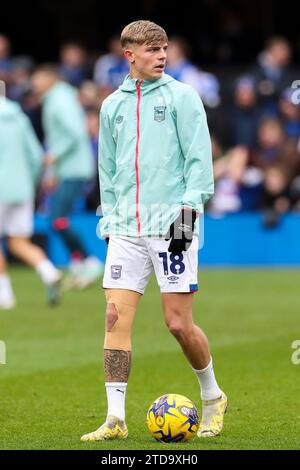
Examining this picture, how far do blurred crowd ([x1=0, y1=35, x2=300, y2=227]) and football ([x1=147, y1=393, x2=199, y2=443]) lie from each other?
1177 centimetres

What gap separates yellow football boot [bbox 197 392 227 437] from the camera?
7562mm

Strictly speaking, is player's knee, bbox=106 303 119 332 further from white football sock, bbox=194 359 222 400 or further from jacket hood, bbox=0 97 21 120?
jacket hood, bbox=0 97 21 120

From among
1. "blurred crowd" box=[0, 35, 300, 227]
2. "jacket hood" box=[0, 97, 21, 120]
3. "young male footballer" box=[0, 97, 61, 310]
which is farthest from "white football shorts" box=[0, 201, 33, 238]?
"blurred crowd" box=[0, 35, 300, 227]

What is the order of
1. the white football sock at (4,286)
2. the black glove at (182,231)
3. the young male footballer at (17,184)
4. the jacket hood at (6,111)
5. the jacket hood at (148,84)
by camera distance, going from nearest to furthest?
the black glove at (182,231)
the jacket hood at (148,84)
the white football sock at (4,286)
the young male footballer at (17,184)
the jacket hood at (6,111)

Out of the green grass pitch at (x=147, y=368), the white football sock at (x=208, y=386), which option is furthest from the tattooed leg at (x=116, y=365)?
the white football sock at (x=208, y=386)

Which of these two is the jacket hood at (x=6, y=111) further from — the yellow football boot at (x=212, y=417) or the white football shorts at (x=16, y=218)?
the yellow football boot at (x=212, y=417)

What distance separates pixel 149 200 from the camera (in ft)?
24.4

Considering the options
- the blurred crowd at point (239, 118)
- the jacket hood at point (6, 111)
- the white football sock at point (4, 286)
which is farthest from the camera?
the blurred crowd at point (239, 118)

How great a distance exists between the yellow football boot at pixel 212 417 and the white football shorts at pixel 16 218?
7675 mm

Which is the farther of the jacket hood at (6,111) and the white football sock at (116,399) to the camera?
the jacket hood at (6,111)

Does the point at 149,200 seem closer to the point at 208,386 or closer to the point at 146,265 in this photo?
the point at 146,265

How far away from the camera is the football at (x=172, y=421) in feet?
23.8

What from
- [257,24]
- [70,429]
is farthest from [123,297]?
[257,24]

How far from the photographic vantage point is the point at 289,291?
15.8m
